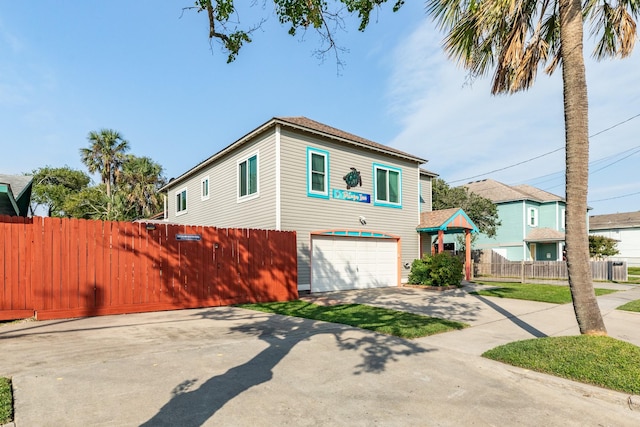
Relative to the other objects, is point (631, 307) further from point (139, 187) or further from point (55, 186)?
point (55, 186)

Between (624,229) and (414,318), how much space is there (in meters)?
43.3

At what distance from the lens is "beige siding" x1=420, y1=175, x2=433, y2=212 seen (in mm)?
21141

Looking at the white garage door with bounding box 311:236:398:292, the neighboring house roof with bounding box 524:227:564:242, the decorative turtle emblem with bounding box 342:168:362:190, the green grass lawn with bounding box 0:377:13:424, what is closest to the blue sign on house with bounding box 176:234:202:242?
the white garage door with bounding box 311:236:398:292

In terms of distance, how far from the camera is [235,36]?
6820 mm

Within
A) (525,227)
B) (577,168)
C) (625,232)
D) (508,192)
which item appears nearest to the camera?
(577,168)

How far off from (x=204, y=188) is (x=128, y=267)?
9704 mm

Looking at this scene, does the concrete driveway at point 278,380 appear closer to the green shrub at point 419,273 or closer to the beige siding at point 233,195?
the beige siding at point 233,195

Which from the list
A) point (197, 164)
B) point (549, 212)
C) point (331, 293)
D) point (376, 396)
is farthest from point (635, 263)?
point (376, 396)

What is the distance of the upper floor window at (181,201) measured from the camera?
20766 millimetres

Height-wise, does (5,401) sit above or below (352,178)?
below

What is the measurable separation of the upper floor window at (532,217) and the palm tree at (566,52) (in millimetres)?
24683

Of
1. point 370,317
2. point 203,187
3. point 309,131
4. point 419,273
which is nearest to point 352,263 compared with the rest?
point 419,273

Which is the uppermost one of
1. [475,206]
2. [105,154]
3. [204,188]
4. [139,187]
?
[105,154]

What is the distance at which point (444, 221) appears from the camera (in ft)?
56.6
